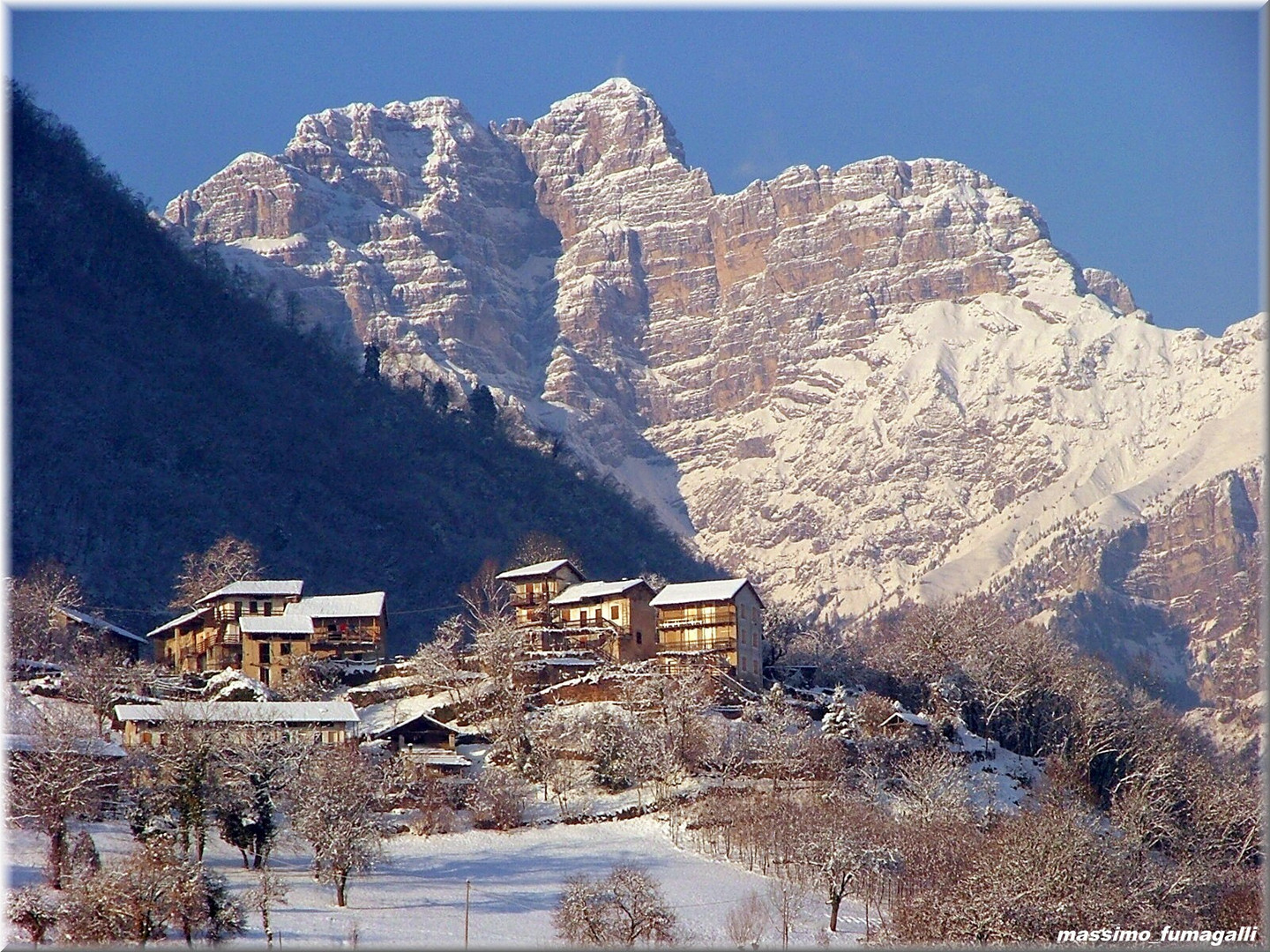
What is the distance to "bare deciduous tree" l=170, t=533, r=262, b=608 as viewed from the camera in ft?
433

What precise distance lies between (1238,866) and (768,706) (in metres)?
24.5

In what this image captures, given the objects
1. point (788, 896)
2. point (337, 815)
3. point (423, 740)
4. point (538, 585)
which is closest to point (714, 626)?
point (538, 585)

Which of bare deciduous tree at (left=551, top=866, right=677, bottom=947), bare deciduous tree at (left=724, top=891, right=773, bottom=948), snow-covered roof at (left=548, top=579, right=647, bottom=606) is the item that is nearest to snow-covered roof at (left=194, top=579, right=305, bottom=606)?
snow-covered roof at (left=548, top=579, right=647, bottom=606)

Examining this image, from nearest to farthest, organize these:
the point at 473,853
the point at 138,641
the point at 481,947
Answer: the point at 481,947
the point at 473,853
the point at 138,641

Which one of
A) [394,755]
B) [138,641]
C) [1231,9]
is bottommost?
[394,755]

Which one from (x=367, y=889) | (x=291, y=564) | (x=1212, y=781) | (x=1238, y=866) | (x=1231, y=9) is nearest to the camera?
(x=1231, y=9)

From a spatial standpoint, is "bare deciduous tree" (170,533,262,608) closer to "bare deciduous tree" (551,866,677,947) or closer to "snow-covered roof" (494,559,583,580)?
"snow-covered roof" (494,559,583,580)

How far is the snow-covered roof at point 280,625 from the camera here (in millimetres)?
116000

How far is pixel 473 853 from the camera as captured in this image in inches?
3391

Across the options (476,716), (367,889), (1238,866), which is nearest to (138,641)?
(476,716)

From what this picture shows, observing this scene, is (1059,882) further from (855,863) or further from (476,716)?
(476,716)

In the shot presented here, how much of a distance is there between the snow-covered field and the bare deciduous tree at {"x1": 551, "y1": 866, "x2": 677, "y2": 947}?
0.88 m

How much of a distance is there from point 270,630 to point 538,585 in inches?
772


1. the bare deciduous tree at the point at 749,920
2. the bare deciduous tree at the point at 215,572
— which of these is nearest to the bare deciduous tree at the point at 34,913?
the bare deciduous tree at the point at 749,920
